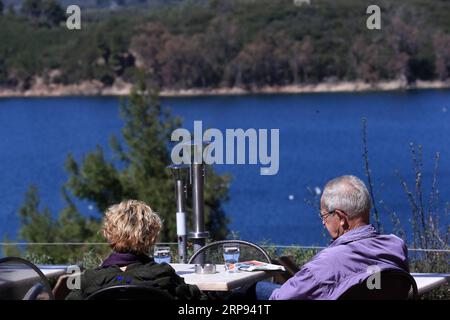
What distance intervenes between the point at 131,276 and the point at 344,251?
2.40 ft

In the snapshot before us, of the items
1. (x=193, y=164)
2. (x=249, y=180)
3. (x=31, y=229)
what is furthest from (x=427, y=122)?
(x=193, y=164)

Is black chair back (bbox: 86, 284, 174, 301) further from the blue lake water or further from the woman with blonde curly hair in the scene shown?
the blue lake water

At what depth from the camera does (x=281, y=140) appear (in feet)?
165

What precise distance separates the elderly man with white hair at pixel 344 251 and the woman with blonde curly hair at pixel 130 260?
428 millimetres

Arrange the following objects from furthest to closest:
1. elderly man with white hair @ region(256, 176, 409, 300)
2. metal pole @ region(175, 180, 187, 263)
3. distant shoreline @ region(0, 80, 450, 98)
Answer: distant shoreline @ region(0, 80, 450, 98), metal pole @ region(175, 180, 187, 263), elderly man with white hair @ region(256, 176, 409, 300)

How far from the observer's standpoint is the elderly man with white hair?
326cm

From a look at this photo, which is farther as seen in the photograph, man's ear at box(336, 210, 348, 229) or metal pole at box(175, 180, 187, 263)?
metal pole at box(175, 180, 187, 263)

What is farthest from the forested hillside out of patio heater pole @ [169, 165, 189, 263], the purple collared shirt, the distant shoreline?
the purple collared shirt

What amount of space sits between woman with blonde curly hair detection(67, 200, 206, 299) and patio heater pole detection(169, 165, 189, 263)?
2.29 metres

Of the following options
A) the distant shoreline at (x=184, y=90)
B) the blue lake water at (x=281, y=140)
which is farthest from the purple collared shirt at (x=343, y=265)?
the distant shoreline at (x=184, y=90)

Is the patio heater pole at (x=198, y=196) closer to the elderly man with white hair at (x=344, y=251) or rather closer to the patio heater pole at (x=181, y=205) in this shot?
the patio heater pole at (x=181, y=205)

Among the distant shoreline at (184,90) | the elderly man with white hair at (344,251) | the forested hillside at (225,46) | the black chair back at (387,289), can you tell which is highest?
the forested hillside at (225,46)

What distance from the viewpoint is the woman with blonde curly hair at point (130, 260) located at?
10.9ft
